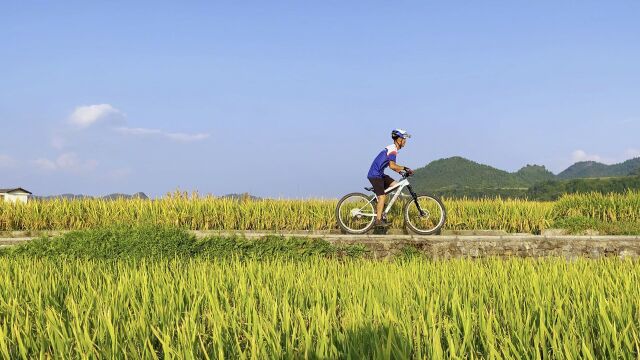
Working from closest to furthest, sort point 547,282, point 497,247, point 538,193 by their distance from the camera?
point 547,282, point 497,247, point 538,193

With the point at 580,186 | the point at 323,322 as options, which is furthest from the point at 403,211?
the point at 580,186

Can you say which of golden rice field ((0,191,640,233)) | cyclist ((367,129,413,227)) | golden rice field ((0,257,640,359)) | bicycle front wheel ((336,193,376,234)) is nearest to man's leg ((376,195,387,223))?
cyclist ((367,129,413,227))

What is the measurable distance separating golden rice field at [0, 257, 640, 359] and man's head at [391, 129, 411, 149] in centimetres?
577

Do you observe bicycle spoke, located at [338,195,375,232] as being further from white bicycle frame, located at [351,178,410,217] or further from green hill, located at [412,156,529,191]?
green hill, located at [412,156,529,191]

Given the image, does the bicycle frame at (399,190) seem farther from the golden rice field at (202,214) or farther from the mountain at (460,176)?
the mountain at (460,176)

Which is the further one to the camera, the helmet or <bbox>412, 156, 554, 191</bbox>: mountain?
<bbox>412, 156, 554, 191</bbox>: mountain

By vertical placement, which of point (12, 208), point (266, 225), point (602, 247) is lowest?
point (602, 247)

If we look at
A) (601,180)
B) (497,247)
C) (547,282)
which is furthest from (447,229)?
(601,180)

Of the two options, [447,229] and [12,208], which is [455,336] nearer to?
[447,229]

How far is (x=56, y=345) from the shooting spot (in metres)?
3.61

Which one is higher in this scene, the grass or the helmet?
the helmet

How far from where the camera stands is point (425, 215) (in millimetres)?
13055

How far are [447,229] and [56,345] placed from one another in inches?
502

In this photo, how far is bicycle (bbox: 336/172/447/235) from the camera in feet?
42.4
